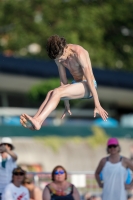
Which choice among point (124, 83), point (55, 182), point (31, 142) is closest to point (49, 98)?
point (55, 182)

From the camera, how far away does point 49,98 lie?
407 inches

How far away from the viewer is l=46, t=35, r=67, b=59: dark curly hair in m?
10.1

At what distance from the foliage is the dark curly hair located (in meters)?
28.1

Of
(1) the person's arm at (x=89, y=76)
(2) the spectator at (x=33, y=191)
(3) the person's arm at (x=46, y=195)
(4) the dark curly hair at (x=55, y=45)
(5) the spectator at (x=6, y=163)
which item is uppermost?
(4) the dark curly hair at (x=55, y=45)

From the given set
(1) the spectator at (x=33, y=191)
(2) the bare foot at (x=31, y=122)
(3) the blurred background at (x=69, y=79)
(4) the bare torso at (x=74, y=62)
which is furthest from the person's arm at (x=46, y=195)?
(2) the bare foot at (x=31, y=122)

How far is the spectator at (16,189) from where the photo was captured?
12156mm

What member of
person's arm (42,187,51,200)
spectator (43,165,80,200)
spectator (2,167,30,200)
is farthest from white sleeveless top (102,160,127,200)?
spectator (2,167,30,200)

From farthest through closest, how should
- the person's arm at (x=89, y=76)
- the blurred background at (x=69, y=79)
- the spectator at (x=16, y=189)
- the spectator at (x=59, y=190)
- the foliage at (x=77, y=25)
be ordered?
the foliage at (x=77, y=25)
the blurred background at (x=69, y=79)
the spectator at (x=59, y=190)
the spectator at (x=16, y=189)
the person's arm at (x=89, y=76)

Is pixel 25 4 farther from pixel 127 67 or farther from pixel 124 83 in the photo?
pixel 124 83

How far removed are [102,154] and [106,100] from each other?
13.2 metres

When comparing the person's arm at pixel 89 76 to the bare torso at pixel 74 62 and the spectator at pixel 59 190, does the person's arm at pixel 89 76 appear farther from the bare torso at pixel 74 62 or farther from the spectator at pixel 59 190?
the spectator at pixel 59 190

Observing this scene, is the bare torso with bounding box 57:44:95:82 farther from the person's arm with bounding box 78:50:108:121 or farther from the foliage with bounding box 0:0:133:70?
the foliage with bounding box 0:0:133:70

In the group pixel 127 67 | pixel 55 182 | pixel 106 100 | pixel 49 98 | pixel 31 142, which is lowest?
pixel 55 182

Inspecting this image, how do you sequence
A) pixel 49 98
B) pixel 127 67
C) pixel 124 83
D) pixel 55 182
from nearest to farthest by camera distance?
pixel 49 98 → pixel 55 182 → pixel 124 83 → pixel 127 67
